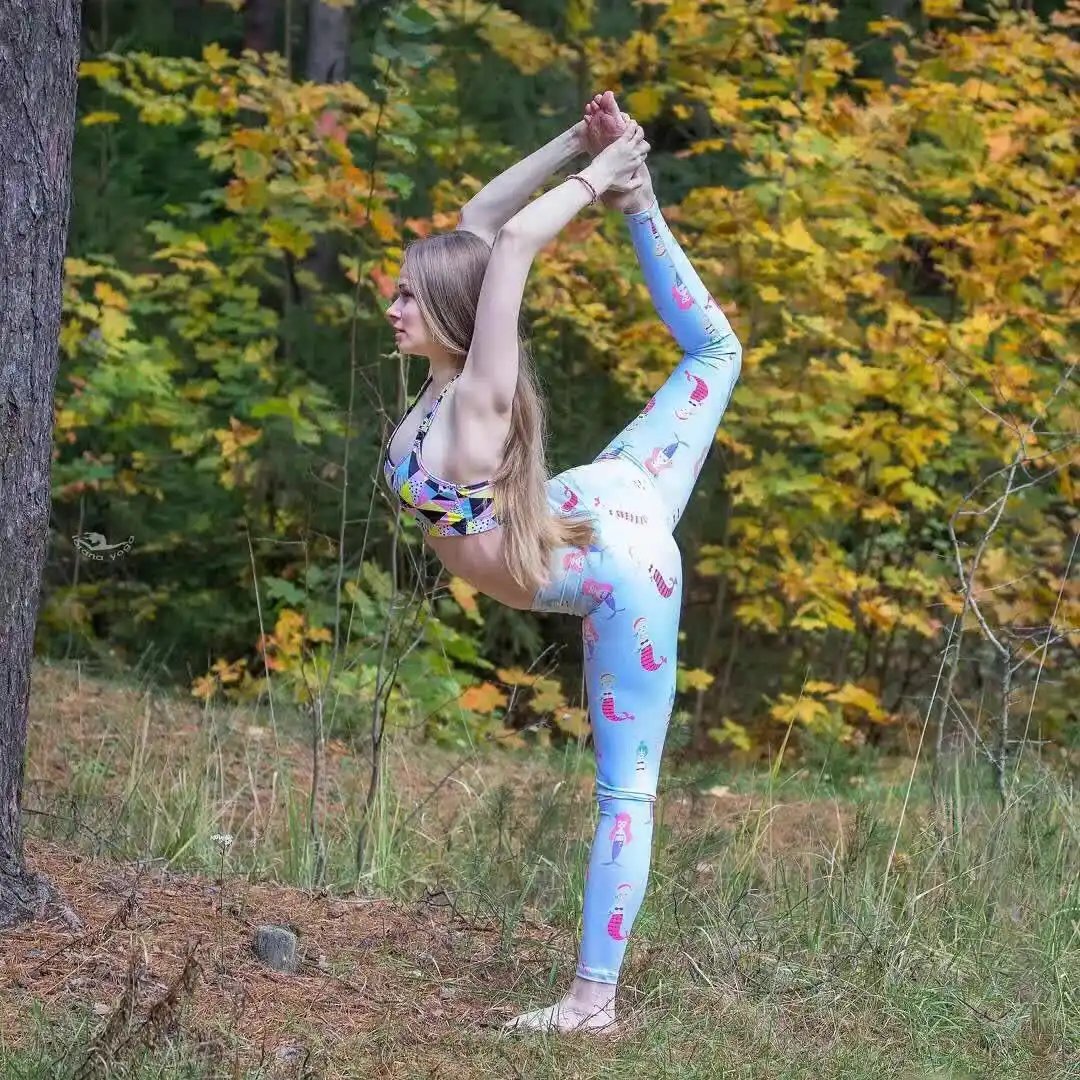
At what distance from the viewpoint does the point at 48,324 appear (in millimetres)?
3430

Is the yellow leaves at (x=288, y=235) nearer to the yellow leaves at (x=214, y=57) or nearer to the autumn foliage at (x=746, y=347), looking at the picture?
the autumn foliage at (x=746, y=347)

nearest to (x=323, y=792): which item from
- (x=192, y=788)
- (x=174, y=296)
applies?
(x=192, y=788)

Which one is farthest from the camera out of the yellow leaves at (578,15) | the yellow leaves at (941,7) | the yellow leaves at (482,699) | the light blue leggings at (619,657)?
the yellow leaves at (578,15)

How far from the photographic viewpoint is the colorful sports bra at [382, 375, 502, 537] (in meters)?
3.12

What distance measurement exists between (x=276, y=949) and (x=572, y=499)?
1.20 m

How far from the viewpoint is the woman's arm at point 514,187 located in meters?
3.44

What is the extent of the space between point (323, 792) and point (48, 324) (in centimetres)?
216

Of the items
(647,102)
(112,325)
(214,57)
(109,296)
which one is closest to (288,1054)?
(112,325)

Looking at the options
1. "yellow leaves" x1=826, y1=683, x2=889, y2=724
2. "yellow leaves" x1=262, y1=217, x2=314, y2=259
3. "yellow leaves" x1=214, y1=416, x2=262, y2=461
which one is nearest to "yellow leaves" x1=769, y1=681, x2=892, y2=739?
"yellow leaves" x1=826, y1=683, x2=889, y2=724

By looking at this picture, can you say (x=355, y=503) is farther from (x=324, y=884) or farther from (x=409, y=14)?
(x=324, y=884)

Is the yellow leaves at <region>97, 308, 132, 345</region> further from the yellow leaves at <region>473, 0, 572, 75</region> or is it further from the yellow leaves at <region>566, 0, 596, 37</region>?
the yellow leaves at <region>566, 0, 596, 37</region>

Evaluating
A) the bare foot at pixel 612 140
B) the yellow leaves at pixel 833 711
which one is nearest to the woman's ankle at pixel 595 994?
the bare foot at pixel 612 140

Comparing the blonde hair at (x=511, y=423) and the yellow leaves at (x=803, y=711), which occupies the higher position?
the blonde hair at (x=511, y=423)

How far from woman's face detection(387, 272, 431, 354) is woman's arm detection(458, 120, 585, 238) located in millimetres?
289
